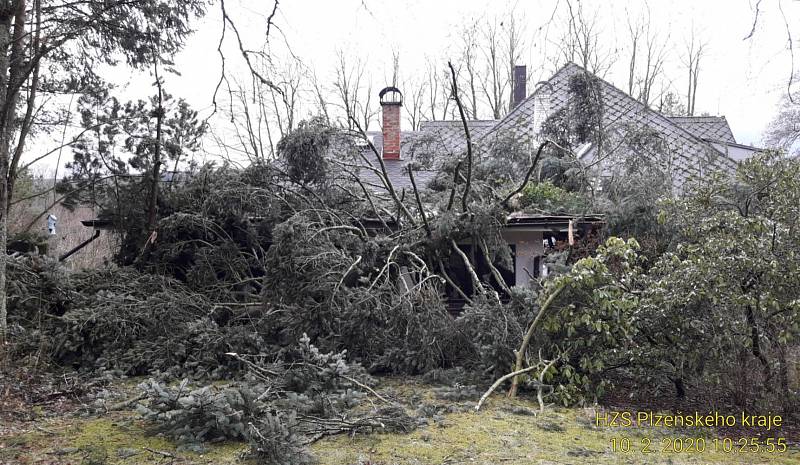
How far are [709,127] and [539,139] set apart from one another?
7522 mm

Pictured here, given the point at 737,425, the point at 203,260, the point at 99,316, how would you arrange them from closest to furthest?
the point at 737,425
the point at 99,316
the point at 203,260

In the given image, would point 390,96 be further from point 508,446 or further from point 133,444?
point 133,444

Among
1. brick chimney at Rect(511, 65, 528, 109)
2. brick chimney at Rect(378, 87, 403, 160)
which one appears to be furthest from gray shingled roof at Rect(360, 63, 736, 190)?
brick chimney at Rect(511, 65, 528, 109)

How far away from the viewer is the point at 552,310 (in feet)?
18.9

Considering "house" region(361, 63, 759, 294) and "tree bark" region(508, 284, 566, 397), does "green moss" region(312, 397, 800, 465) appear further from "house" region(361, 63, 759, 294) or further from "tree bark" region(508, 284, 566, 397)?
"house" region(361, 63, 759, 294)

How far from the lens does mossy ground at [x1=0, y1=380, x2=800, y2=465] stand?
4.12 metres

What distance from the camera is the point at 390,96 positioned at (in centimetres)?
1570

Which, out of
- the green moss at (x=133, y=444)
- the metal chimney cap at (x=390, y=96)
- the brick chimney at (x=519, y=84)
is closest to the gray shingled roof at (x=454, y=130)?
the metal chimney cap at (x=390, y=96)

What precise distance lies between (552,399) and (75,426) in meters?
4.21

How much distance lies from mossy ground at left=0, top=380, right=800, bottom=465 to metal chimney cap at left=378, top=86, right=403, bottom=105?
11.2 metres

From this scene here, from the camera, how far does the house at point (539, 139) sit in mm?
9430

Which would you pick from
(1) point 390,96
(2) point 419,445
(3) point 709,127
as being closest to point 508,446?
(2) point 419,445

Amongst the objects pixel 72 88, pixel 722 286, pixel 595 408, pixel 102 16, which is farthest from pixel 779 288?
pixel 72 88

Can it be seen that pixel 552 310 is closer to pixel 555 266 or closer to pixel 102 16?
pixel 555 266
